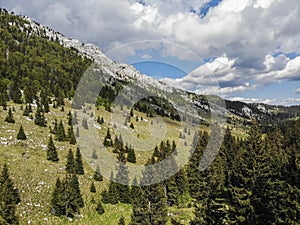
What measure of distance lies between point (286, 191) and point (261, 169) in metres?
2.78

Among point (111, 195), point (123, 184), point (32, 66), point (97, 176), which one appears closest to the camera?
point (111, 195)

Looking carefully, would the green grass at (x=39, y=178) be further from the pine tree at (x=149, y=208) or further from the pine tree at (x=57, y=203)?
the pine tree at (x=149, y=208)

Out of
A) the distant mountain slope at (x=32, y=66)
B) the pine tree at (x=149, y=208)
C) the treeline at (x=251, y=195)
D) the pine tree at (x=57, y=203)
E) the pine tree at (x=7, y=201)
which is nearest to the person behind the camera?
the treeline at (x=251, y=195)

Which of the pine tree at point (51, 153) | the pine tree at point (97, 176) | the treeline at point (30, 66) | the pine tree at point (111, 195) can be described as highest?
the treeline at point (30, 66)

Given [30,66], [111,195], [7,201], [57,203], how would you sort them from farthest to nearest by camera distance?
[30,66] < [111,195] < [57,203] < [7,201]

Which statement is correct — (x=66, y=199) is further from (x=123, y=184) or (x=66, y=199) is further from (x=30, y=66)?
(x=30, y=66)

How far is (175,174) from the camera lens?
4859cm

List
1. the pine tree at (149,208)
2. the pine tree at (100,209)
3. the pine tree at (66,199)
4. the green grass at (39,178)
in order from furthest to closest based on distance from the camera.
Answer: the pine tree at (100,209) → the pine tree at (66,199) → the green grass at (39,178) → the pine tree at (149,208)

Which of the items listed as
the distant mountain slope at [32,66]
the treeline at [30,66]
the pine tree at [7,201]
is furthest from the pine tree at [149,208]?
the treeline at [30,66]

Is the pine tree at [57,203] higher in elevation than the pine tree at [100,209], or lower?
higher

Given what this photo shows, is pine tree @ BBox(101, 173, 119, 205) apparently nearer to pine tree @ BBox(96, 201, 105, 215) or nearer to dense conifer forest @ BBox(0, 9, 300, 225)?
dense conifer forest @ BBox(0, 9, 300, 225)

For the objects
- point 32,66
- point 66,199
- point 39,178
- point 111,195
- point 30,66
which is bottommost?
point 111,195

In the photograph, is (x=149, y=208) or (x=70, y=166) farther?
(x=70, y=166)

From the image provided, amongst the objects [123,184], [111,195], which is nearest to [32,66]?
[123,184]
